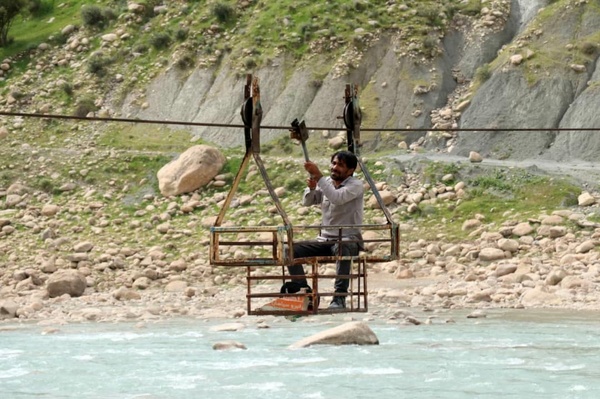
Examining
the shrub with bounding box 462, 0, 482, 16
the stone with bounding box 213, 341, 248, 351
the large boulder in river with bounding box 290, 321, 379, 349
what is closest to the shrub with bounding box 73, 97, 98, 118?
the shrub with bounding box 462, 0, 482, 16

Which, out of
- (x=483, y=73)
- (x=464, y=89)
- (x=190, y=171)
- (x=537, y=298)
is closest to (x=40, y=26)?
(x=190, y=171)

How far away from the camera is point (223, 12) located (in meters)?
41.9

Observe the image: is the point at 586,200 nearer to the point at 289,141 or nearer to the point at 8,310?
the point at 289,141

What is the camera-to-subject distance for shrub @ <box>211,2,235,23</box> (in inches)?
1649

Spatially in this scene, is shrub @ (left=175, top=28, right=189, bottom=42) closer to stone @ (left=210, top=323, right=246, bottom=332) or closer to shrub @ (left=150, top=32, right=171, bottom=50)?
shrub @ (left=150, top=32, right=171, bottom=50)

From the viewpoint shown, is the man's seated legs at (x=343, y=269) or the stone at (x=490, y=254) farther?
the stone at (x=490, y=254)

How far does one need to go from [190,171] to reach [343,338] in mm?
14893

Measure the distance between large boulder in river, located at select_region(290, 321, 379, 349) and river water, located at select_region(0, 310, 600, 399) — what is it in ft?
0.65

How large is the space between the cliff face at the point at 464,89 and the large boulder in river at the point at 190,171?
3.90 m

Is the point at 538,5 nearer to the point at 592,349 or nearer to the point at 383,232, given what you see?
the point at 383,232

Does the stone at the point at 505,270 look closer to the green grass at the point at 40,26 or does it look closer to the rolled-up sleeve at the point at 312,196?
the rolled-up sleeve at the point at 312,196

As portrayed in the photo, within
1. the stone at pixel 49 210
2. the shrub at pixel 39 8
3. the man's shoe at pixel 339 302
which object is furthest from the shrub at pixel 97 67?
the man's shoe at pixel 339 302

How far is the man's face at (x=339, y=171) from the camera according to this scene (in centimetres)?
1139

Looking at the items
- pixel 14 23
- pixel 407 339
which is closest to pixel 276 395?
pixel 407 339
